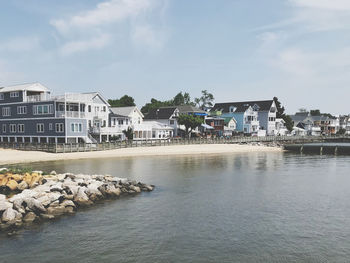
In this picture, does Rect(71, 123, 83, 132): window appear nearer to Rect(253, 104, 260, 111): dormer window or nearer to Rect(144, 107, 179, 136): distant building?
Rect(144, 107, 179, 136): distant building

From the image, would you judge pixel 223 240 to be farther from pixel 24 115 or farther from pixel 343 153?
pixel 343 153

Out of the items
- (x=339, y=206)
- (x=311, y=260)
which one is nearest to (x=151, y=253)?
(x=311, y=260)

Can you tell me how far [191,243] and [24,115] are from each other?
46.1m

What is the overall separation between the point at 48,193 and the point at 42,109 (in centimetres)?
3313

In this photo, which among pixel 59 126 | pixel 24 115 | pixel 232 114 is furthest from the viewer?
pixel 232 114

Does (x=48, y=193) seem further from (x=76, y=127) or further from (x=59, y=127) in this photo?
(x=76, y=127)

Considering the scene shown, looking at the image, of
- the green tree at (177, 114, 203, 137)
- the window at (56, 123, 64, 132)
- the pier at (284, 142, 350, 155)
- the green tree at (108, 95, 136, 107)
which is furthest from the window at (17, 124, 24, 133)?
the pier at (284, 142, 350, 155)

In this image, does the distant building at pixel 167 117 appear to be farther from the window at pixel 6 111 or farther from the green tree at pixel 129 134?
the window at pixel 6 111

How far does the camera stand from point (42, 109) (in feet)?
164

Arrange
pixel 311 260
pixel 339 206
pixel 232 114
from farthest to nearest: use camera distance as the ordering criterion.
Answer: pixel 232 114 < pixel 339 206 < pixel 311 260

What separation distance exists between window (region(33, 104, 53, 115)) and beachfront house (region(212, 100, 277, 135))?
191 feet

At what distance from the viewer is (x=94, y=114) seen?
56719 mm

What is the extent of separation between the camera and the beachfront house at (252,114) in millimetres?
93062

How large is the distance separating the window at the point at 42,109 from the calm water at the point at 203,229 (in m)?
28.7
